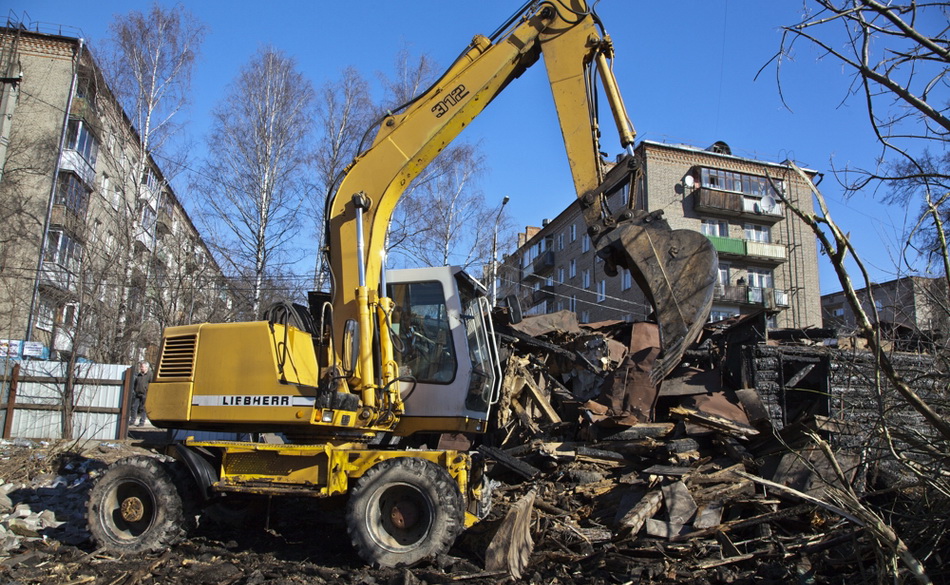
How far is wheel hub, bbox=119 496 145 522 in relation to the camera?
6223 mm

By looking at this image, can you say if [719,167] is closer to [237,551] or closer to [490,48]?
[490,48]

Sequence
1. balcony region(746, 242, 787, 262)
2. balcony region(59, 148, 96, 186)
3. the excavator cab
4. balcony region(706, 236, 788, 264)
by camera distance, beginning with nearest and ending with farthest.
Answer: the excavator cab, balcony region(59, 148, 96, 186), balcony region(706, 236, 788, 264), balcony region(746, 242, 787, 262)

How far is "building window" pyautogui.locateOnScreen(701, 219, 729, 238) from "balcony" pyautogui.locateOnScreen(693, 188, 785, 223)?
51 centimetres

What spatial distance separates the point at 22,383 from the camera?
12.8 meters

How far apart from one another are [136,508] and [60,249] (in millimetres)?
21539

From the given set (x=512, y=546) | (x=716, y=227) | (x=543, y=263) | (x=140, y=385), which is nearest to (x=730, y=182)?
(x=716, y=227)

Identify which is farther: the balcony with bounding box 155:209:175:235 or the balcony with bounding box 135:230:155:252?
the balcony with bounding box 155:209:175:235

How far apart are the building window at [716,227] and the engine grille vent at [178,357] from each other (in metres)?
30.2

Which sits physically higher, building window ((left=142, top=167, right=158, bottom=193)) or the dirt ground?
building window ((left=142, top=167, right=158, bottom=193))

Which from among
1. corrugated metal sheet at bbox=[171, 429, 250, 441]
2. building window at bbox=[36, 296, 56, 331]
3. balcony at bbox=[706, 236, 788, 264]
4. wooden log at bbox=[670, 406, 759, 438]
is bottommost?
corrugated metal sheet at bbox=[171, 429, 250, 441]

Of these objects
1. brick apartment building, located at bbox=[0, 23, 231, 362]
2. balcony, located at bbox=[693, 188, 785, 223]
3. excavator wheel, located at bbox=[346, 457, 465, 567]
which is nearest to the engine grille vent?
excavator wheel, located at bbox=[346, 457, 465, 567]

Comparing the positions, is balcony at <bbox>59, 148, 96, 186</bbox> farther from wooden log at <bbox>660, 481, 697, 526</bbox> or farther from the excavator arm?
wooden log at <bbox>660, 481, 697, 526</bbox>

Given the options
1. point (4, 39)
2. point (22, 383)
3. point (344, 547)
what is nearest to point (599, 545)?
point (344, 547)

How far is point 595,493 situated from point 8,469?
783 cm
